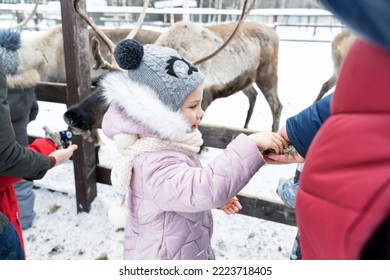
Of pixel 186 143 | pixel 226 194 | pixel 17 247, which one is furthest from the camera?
pixel 17 247

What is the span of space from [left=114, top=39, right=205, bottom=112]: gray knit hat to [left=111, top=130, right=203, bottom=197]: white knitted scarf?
0.33 feet

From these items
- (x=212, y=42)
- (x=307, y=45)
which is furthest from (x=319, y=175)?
(x=307, y=45)

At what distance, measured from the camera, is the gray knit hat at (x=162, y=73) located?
90 cm

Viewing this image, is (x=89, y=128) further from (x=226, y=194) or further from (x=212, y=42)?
(x=212, y=42)

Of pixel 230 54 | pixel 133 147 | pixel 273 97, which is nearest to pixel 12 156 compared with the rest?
pixel 133 147

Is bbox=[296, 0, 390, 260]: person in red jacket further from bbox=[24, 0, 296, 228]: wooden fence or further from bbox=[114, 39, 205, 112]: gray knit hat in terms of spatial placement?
bbox=[24, 0, 296, 228]: wooden fence

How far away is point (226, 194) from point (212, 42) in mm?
2596

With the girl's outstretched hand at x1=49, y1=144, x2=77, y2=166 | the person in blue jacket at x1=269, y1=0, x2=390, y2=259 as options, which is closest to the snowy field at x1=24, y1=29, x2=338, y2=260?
the girl's outstretched hand at x1=49, y1=144, x2=77, y2=166

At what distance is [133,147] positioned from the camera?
959 millimetres

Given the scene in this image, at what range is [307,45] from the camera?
7824 mm

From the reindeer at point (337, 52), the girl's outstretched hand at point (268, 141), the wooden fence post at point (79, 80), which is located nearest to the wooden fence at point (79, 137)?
the wooden fence post at point (79, 80)

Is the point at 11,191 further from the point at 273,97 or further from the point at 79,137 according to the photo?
the point at 273,97

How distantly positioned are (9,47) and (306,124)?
164cm

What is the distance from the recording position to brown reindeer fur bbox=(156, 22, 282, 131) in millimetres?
3049
